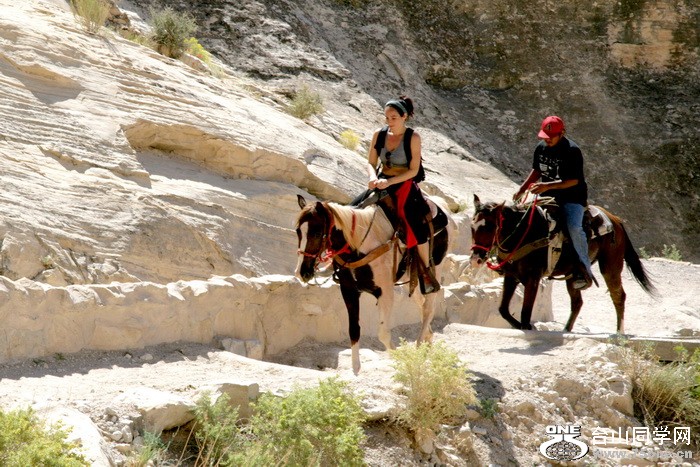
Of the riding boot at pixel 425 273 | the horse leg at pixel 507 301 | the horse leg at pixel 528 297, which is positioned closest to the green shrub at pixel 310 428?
the riding boot at pixel 425 273

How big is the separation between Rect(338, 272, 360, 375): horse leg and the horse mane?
0.36 metres

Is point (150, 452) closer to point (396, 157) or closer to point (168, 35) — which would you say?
point (396, 157)

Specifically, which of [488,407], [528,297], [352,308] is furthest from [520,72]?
[488,407]

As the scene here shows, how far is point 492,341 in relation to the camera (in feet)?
32.9

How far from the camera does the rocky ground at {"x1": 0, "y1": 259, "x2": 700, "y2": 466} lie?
20.5 feet

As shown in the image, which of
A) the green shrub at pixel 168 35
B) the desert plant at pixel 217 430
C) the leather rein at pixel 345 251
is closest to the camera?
the desert plant at pixel 217 430

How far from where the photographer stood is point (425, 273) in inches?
344

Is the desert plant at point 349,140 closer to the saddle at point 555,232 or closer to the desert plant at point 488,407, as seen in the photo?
the saddle at point 555,232

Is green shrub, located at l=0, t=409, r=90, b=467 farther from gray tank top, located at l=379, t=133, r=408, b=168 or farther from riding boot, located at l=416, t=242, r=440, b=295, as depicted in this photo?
gray tank top, located at l=379, t=133, r=408, b=168

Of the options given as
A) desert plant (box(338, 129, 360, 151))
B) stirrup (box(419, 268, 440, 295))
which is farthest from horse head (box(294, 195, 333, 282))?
desert plant (box(338, 129, 360, 151))

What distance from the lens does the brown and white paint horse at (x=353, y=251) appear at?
780 cm

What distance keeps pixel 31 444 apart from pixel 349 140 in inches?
484

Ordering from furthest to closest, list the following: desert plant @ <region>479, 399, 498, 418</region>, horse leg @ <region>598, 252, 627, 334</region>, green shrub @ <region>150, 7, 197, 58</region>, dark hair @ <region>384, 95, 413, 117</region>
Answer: green shrub @ <region>150, 7, 197, 58</region> < horse leg @ <region>598, 252, 627, 334</region> < dark hair @ <region>384, 95, 413, 117</region> < desert plant @ <region>479, 399, 498, 418</region>

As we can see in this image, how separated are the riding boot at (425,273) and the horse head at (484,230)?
116 centimetres
